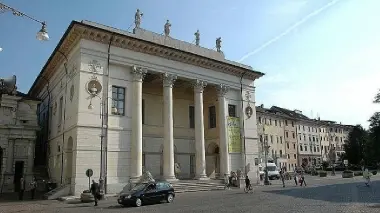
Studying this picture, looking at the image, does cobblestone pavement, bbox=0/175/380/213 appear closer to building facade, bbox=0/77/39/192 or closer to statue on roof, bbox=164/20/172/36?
building facade, bbox=0/77/39/192

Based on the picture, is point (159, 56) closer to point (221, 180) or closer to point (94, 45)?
point (94, 45)

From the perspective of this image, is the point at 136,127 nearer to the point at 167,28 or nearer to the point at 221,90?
the point at 167,28

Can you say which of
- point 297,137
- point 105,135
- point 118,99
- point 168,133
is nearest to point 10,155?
point 105,135

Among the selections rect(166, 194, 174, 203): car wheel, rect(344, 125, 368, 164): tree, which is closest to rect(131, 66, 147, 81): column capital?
Answer: rect(166, 194, 174, 203): car wheel

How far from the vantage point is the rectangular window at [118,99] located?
27.7m

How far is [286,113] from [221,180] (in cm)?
5574

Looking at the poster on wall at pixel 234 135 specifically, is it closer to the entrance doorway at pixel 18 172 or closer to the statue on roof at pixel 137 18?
the statue on roof at pixel 137 18

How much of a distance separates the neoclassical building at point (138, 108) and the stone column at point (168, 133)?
9 cm

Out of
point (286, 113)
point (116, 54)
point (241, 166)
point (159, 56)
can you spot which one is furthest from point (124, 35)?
point (286, 113)

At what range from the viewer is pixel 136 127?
90.6 feet

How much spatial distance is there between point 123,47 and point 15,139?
12967 millimetres

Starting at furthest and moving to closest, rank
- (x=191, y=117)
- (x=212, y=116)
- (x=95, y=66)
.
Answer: (x=212, y=116) → (x=191, y=117) → (x=95, y=66)

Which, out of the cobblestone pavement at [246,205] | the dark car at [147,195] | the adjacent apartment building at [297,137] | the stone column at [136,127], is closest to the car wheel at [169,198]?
the dark car at [147,195]

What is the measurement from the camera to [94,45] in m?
26.7
